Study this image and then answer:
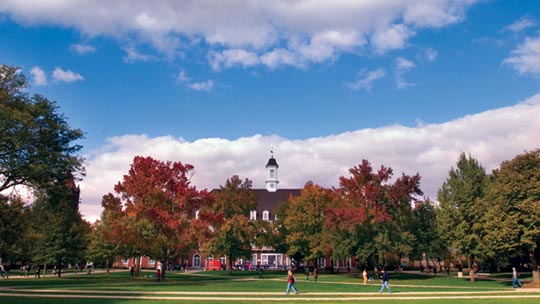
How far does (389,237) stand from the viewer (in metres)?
54.8

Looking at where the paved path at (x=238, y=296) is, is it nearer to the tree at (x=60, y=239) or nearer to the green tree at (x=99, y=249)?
the tree at (x=60, y=239)

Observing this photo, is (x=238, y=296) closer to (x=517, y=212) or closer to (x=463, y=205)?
(x=517, y=212)

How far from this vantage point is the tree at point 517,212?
130 feet

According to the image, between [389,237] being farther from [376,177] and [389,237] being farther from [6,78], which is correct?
[6,78]

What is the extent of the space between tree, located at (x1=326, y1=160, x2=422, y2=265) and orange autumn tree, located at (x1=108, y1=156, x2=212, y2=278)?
15423 mm

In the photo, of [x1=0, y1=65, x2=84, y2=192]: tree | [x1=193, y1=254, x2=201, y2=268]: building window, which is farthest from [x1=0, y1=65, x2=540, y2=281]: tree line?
[x1=193, y1=254, x2=201, y2=268]: building window

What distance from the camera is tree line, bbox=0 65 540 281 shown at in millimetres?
38375

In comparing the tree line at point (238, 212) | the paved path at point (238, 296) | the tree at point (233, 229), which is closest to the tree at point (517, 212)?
the tree line at point (238, 212)

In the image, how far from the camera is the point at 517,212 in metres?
40.7

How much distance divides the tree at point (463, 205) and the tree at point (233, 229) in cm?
2572

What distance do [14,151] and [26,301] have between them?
14.5 metres

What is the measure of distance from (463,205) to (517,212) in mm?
11582

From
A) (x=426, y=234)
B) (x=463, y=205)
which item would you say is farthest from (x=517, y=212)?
(x=426, y=234)

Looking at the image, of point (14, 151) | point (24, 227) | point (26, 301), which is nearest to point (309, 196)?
point (24, 227)
